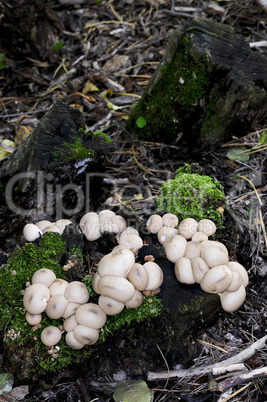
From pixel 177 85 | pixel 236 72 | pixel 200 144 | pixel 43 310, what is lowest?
pixel 43 310

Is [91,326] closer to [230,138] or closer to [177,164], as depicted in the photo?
[177,164]

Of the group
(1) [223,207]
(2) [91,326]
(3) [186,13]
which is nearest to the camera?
(2) [91,326]

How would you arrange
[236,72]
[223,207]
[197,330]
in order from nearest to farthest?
[197,330]
[223,207]
[236,72]

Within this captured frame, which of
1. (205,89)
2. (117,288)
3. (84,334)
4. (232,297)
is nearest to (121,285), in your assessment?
(117,288)

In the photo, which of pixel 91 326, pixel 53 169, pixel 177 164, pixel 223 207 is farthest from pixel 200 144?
pixel 91 326

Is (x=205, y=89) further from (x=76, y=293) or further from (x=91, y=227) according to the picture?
Result: (x=76, y=293)

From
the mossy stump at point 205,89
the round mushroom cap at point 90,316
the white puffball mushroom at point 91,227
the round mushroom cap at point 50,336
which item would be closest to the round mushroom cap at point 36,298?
the round mushroom cap at point 50,336

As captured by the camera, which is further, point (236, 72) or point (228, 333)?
point (236, 72)

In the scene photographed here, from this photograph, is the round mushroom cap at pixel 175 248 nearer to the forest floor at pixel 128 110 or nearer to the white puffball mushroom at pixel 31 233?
the forest floor at pixel 128 110
